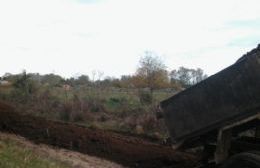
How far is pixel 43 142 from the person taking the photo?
1305 cm

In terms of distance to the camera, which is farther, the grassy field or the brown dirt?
the brown dirt

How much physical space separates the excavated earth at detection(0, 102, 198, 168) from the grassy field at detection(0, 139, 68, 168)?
1.79 metres

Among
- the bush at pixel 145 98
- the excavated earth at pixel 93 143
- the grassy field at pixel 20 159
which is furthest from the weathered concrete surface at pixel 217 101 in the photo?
the bush at pixel 145 98

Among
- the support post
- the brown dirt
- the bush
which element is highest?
the bush

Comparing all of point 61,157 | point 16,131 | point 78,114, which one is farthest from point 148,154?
point 78,114

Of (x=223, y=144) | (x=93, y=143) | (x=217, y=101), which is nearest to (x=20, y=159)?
(x=223, y=144)

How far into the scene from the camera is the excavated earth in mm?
12383

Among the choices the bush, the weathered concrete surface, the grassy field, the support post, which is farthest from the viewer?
the bush

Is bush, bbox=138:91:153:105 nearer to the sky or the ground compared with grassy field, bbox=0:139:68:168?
nearer to the sky

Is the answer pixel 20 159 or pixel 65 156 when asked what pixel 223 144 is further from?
pixel 65 156

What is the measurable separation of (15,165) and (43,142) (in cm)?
391

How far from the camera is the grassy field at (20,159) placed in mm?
9273

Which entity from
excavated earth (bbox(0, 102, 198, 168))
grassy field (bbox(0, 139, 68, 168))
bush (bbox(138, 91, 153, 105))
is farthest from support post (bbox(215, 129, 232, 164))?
bush (bbox(138, 91, 153, 105))

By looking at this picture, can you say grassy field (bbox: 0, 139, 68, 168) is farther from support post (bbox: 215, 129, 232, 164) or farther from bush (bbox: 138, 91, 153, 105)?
bush (bbox: 138, 91, 153, 105)
